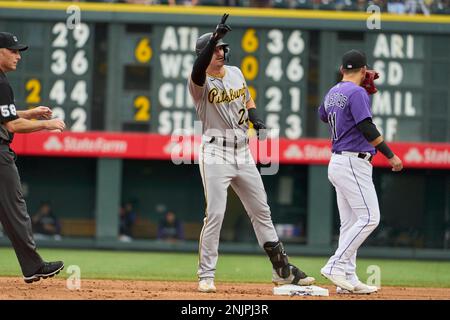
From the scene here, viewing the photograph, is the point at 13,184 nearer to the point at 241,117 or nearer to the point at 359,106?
the point at 241,117

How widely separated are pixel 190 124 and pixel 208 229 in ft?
37.4

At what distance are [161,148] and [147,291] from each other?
39.7 ft

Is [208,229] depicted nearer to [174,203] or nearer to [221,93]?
[221,93]

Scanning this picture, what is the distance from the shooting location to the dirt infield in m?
7.32

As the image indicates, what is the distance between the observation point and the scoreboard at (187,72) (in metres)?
19.5

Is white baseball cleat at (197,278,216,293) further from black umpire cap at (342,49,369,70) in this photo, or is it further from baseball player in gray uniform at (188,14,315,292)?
black umpire cap at (342,49,369,70)

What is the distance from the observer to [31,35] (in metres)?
19.5

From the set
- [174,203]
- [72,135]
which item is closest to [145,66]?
[72,135]

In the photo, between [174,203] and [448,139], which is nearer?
[448,139]

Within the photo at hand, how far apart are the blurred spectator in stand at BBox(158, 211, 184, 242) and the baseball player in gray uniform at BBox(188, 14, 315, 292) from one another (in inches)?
500

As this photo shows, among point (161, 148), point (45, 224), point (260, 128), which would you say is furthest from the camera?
point (45, 224)

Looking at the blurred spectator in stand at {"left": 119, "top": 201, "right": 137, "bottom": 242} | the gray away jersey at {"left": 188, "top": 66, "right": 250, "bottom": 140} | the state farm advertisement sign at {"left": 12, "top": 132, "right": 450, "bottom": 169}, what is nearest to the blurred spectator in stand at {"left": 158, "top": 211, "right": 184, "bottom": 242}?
the blurred spectator in stand at {"left": 119, "top": 201, "right": 137, "bottom": 242}

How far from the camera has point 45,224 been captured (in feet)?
68.0

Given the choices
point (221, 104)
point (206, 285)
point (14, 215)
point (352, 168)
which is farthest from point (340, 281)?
point (14, 215)
